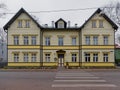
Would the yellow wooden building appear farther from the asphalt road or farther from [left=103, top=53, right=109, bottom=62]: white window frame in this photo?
the asphalt road

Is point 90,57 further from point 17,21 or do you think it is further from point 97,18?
point 17,21

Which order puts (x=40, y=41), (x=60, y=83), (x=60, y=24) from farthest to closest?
(x=60, y=24) < (x=40, y=41) < (x=60, y=83)

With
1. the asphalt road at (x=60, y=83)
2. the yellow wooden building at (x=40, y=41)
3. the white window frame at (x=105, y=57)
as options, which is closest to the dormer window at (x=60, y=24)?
the yellow wooden building at (x=40, y=41)

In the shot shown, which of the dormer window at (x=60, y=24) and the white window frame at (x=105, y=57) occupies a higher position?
the dormer window at (x=60, y=24)

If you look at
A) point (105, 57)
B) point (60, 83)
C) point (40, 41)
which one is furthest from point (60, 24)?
point (60, 83)

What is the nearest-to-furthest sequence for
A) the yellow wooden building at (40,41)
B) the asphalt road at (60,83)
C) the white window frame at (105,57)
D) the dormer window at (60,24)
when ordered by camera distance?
the asphalt road at (60,83) → the yellow wooden building at (40,41) → the white window frame at (105,57) → the dormer window at (60,24)

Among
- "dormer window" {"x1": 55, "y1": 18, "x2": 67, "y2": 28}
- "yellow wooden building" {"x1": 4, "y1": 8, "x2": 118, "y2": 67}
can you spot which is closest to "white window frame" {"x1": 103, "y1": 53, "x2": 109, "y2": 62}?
"yellow wooden building" {"x1": 4, "y1": 8, "x2": 118, "y2": 67}

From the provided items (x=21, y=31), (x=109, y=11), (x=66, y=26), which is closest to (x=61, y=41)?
(x=66, y=26)

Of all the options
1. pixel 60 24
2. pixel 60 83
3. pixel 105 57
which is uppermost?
pixel 60 24

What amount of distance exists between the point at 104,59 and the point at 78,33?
22.4 feet

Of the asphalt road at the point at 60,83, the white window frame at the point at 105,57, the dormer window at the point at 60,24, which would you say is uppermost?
the dormer window at the point at 60,24

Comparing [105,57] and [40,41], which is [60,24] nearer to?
[40,41]

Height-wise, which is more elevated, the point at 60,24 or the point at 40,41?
the point at 60,24

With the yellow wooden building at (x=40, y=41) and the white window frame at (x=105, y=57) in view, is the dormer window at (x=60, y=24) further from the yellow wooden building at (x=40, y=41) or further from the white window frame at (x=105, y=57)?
the white window frame at (x=105, y=57)
